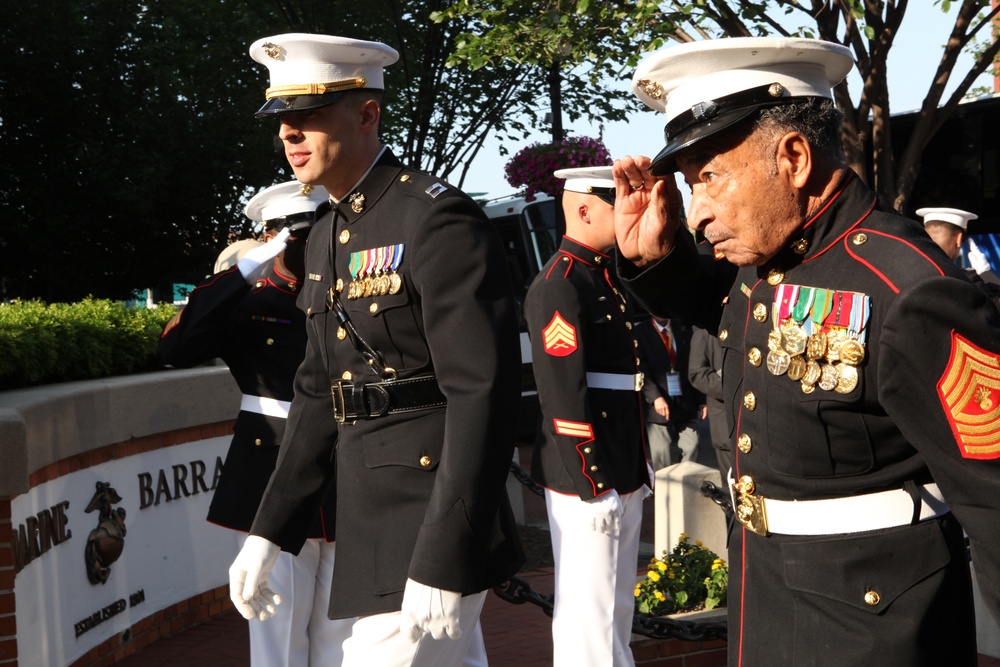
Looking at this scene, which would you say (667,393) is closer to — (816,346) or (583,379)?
(583,379)

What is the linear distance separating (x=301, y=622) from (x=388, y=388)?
1.83m

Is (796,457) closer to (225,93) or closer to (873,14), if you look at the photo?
(873,14)

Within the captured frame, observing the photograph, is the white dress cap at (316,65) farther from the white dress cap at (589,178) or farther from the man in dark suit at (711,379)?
the man in dark suit at (711,379)

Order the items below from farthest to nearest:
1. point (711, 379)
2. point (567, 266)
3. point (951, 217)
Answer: point (711, 379) < point (951, 217) < point (567, 266)

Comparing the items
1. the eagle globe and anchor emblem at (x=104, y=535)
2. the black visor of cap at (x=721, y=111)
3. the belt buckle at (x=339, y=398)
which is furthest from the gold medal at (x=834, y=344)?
the eagle globe and anchor emblem at (x=104, y=535)

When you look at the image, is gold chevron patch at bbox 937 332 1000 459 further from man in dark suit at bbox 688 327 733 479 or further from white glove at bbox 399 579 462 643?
man in dark suit at bbox 688 327 733 479

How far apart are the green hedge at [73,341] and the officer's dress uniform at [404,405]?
240 cm

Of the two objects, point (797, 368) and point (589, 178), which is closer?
point (797, 368)

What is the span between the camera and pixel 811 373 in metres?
2.37

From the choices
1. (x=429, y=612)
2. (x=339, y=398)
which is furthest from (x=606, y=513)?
(x=429, y=612)

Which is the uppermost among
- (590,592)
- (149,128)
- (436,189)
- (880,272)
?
(149,128)

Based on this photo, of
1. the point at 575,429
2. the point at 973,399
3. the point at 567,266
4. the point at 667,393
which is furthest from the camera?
the point at 667,393

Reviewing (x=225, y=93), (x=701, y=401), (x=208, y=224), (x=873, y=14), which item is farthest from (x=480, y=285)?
(x=208, y=224)

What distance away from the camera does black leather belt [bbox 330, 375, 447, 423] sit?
318 centimetres
